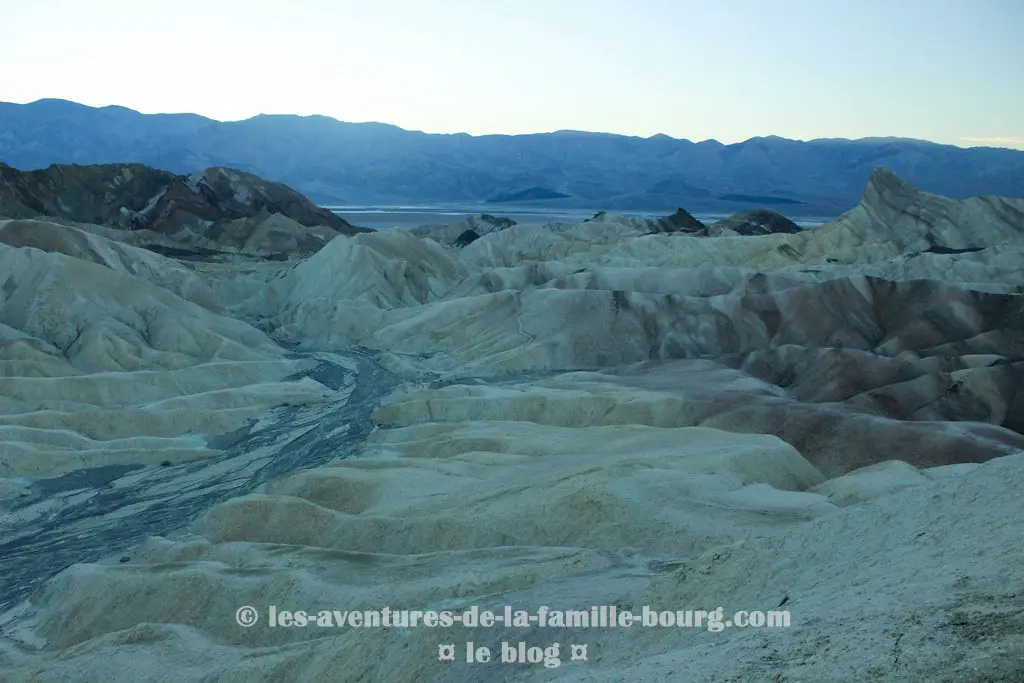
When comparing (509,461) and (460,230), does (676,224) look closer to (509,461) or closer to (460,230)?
(460,230)

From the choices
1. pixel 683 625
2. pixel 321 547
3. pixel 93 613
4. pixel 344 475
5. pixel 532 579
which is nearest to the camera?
pixel 683 625

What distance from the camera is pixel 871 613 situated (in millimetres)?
8398

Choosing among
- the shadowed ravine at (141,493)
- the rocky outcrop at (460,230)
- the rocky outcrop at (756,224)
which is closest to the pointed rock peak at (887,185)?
the rocky outcrop at (756,224)

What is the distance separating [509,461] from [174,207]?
6171cm

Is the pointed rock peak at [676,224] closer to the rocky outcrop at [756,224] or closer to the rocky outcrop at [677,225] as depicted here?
the rocky outcrop at [677,225]

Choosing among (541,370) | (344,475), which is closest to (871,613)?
(344,475)

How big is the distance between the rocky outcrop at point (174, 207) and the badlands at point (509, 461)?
15.3 meters

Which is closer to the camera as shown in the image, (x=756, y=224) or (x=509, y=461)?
(x=509, y=461)

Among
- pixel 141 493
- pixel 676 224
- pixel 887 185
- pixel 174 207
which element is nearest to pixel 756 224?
pixel 676 224

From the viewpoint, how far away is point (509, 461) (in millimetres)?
21375

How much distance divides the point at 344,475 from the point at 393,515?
3248 mm

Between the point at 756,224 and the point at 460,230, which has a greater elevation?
the point at 756,224

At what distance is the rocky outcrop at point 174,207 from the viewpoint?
226ft

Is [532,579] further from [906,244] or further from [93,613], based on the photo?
[906,244]
